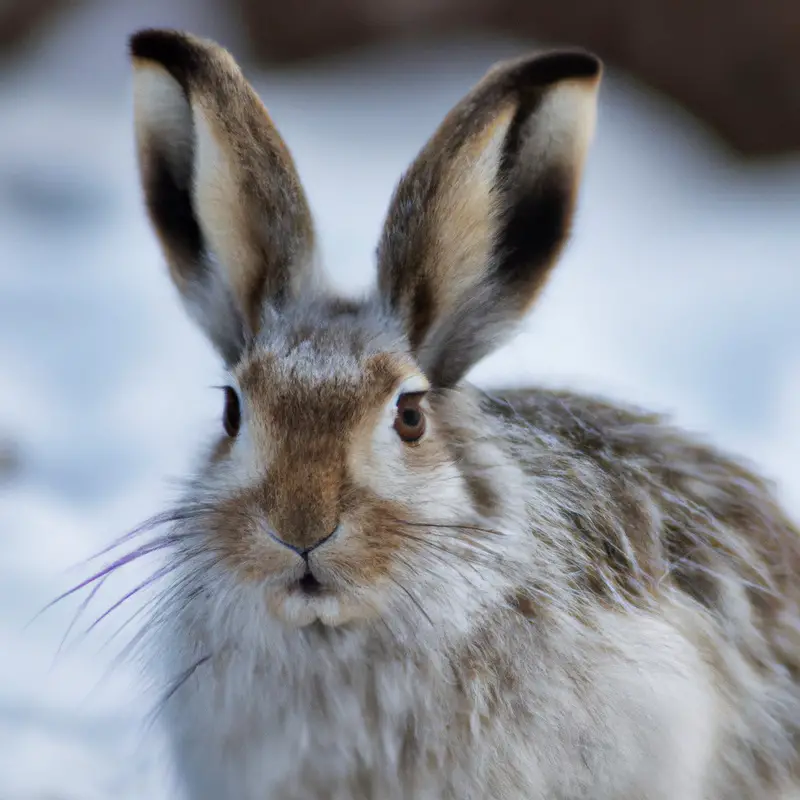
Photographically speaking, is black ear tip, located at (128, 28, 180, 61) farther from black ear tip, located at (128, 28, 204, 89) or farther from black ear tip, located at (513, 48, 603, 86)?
black ear tip, located at (513, 48, 603, 86)

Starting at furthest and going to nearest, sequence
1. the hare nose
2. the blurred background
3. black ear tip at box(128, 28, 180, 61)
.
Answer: the blurred background, black ear tip at box(128, 28, 180, 61), the hare nose

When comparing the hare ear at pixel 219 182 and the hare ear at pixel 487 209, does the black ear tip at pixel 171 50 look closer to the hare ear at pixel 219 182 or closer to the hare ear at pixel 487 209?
the hare ear at pixel 219 182

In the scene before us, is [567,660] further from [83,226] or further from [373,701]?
[83,226]

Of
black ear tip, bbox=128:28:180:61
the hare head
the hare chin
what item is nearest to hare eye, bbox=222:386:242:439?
the hare head

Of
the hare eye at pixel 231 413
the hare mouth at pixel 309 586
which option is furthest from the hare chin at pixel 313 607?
the hare eye at pixel 231 413

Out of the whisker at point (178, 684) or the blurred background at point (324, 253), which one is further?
the blurred background at point (324, 253)
